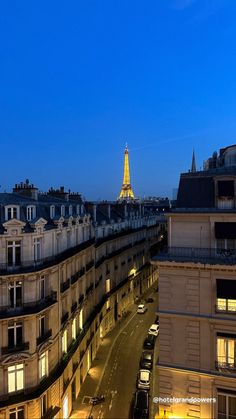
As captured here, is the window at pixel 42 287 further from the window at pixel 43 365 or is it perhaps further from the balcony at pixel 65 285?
the window at pixel 43 365

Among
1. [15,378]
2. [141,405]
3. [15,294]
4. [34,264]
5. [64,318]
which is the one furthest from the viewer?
[64,318]

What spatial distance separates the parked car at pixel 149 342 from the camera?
4602 centimetres

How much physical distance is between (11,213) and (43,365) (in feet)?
41.5

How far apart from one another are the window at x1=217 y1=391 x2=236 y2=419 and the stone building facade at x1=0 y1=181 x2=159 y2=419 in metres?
13.1

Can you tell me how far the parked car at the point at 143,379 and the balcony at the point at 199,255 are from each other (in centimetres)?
1771

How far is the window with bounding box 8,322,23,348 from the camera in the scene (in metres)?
26.8

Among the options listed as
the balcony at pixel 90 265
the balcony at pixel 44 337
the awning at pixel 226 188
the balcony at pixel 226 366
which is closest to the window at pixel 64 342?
the balcony at pixel 44 337

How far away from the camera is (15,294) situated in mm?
27047

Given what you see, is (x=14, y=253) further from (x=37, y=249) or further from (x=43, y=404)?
(x=43, y=404)

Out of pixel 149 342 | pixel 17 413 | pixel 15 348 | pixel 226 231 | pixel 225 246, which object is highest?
pixel 226 231

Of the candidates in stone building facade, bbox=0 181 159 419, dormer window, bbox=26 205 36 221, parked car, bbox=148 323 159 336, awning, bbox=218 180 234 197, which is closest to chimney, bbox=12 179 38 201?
stone building facade, bbox=0 181 159 419

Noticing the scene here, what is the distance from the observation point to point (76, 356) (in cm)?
3666

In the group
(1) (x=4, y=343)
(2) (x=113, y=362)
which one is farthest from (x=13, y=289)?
(2) (x=113, y=362)

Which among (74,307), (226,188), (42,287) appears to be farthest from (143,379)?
(226,188)
